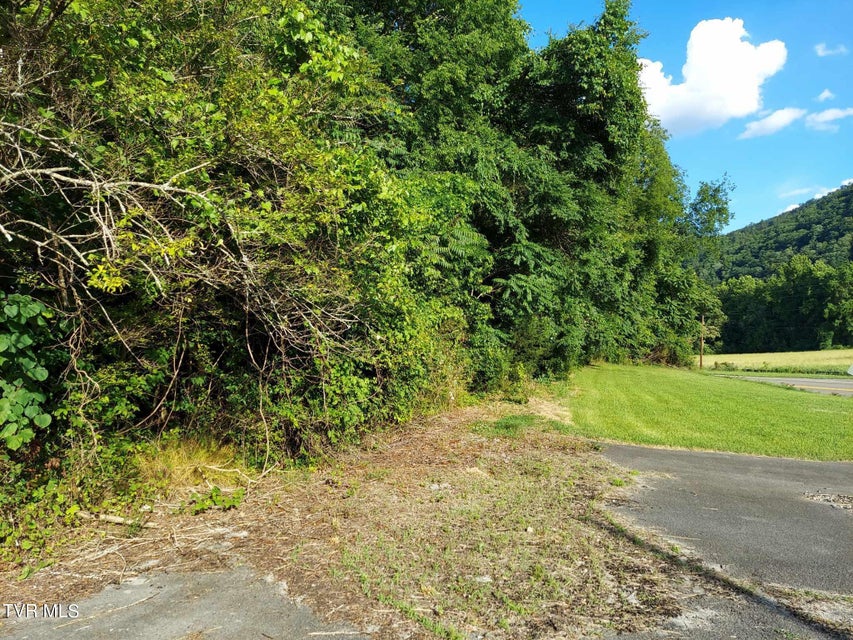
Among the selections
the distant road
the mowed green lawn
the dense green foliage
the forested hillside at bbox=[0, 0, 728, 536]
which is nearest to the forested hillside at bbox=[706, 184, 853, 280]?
the dense green foliage

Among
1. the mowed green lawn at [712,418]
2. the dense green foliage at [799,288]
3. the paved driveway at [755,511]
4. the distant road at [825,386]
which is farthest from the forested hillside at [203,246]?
the dense green foliage at [799,288]

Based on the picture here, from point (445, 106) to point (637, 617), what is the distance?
41.9ft

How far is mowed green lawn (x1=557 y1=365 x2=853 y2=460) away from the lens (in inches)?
356

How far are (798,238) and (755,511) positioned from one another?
89.7 m

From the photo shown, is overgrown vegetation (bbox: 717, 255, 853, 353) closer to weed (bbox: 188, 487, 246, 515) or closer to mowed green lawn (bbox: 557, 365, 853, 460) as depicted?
mowed green lawn (bbox: 557, 365, 853, 460)

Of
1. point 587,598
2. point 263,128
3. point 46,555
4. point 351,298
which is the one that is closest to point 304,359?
point 351,298

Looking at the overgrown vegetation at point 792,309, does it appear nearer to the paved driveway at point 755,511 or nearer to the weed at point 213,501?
A: the paved driveway at point 755,511

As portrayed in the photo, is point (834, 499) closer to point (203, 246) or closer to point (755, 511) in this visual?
point (755, 511)

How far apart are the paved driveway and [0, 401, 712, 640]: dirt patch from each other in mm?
571

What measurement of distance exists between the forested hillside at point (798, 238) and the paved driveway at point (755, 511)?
63523 millimetres

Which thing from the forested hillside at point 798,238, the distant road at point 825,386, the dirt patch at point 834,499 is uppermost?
the forested hillside at point 798,238

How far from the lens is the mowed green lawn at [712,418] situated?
904cm

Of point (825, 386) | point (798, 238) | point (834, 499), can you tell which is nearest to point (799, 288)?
point (798, 238)

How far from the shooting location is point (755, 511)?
5.52 m
